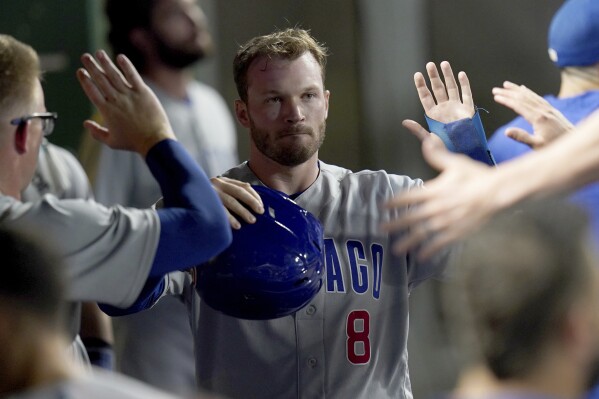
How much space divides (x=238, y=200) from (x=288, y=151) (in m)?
0.30

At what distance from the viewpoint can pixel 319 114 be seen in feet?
9.95

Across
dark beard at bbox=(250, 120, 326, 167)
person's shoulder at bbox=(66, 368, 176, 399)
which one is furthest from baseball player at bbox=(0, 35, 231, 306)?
person's shoulder at bbox=(66, 368, 176, 399)

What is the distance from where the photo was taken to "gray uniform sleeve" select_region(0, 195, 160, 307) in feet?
7.84

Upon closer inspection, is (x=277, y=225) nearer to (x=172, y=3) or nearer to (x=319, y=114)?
(x=319, y=114)

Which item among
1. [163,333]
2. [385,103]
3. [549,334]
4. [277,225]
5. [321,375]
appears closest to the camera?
[549,334]

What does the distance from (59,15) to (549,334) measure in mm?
4518

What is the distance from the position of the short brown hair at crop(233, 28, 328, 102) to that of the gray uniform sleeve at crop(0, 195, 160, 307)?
81 centimetres

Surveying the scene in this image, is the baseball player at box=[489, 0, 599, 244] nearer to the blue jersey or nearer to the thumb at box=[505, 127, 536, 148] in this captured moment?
the blue jersey

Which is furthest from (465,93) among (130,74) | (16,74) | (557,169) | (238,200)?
(16,74)

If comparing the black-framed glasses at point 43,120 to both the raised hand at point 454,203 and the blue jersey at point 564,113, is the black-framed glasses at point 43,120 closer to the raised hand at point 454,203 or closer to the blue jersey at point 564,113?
the raised hand at point 454,203

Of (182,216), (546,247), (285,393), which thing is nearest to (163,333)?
(285,393)

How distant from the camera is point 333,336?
9.64 feet

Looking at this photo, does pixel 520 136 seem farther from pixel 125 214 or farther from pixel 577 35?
pixel 577 35

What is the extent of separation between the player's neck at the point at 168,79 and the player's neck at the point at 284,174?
1.53 m
